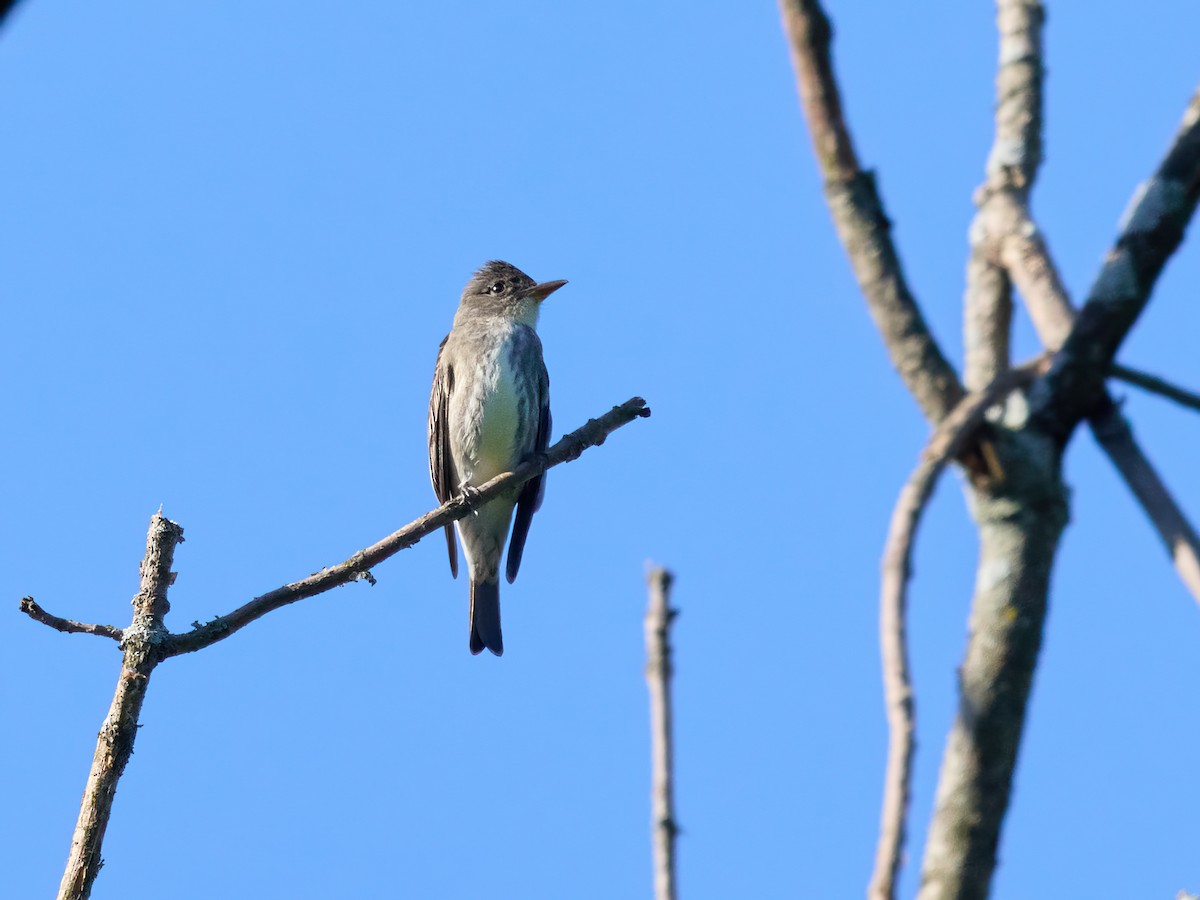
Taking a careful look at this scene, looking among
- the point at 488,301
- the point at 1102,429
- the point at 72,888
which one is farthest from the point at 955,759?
the point at 488,301

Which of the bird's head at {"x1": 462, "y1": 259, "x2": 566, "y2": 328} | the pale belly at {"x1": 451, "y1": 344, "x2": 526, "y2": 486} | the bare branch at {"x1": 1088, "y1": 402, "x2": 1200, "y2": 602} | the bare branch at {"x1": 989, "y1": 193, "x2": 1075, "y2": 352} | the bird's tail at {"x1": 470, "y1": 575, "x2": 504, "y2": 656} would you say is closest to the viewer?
the bare branch at {"x1": 1088, "y1": 402, "x2": 1200, "y2": 602}

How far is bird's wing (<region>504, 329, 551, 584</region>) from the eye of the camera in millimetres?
9914

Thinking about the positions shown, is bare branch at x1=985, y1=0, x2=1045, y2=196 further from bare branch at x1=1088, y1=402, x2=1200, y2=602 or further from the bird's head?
the bird's head

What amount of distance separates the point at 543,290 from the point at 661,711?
27.8 feet

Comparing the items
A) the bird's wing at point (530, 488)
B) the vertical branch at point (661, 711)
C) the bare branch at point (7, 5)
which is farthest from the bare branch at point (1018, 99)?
the bird's wing at point (530, 488)

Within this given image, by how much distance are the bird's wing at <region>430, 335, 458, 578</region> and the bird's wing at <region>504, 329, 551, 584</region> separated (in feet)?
1.41

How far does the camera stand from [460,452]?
988cm

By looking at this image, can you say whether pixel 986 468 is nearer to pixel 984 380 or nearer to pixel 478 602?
pixel 984 380

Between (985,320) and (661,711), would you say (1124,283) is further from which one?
(661,711)

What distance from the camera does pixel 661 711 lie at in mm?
2254

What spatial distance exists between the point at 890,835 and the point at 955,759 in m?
0.36

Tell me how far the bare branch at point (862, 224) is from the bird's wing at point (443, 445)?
7742 millimetres

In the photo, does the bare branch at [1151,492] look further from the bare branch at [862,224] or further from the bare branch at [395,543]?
the bare branch at [395,543]

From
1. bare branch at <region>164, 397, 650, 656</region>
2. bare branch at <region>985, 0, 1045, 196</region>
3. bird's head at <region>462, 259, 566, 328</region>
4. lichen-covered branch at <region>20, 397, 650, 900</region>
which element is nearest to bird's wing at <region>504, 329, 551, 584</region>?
bird's head at <region>462, 259, 566, 328</region>
